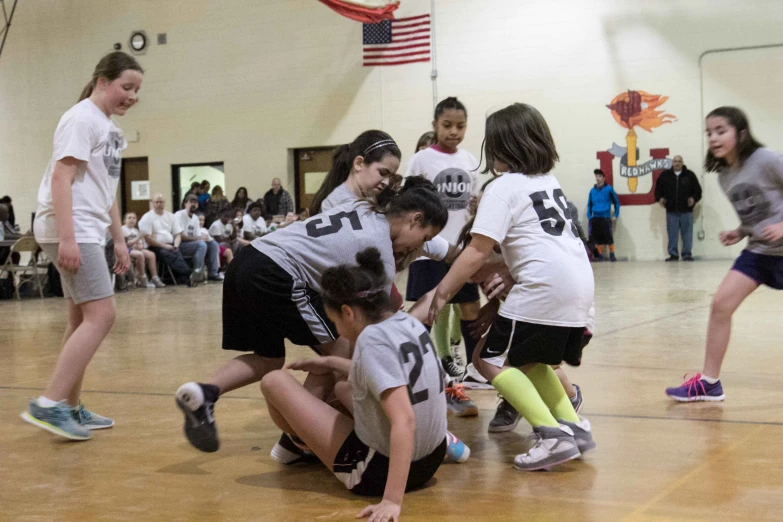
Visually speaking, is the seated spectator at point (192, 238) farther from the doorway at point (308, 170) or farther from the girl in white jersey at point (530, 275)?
the girl in white jersey at point (530, 275)

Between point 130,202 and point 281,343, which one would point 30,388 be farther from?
point 130,202

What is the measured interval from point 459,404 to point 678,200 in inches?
462

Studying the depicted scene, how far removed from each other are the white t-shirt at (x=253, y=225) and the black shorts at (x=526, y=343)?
11965 mm

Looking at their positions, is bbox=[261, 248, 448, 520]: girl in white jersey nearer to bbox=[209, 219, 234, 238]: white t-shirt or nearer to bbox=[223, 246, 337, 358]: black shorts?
bbox=[223, 246, 337, 358]: black shorts

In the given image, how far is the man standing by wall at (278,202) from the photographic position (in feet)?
53.8

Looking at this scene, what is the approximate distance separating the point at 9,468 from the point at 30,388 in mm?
1638

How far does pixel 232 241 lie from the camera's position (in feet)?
48.5

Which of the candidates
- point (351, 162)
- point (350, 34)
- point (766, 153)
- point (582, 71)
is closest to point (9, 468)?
point (351, 162)

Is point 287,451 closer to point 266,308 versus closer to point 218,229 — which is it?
point 266,308

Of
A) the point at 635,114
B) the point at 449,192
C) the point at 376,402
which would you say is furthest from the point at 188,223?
the point at 376,402

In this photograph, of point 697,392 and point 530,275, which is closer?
point 530,275

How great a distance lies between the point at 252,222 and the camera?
14.8 m

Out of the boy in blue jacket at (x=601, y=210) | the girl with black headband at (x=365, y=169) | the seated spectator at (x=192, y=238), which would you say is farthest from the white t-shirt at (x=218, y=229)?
the girl with black headband at (x=365, y=169)

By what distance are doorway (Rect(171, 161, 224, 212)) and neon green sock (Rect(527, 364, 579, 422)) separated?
51.5 ft
